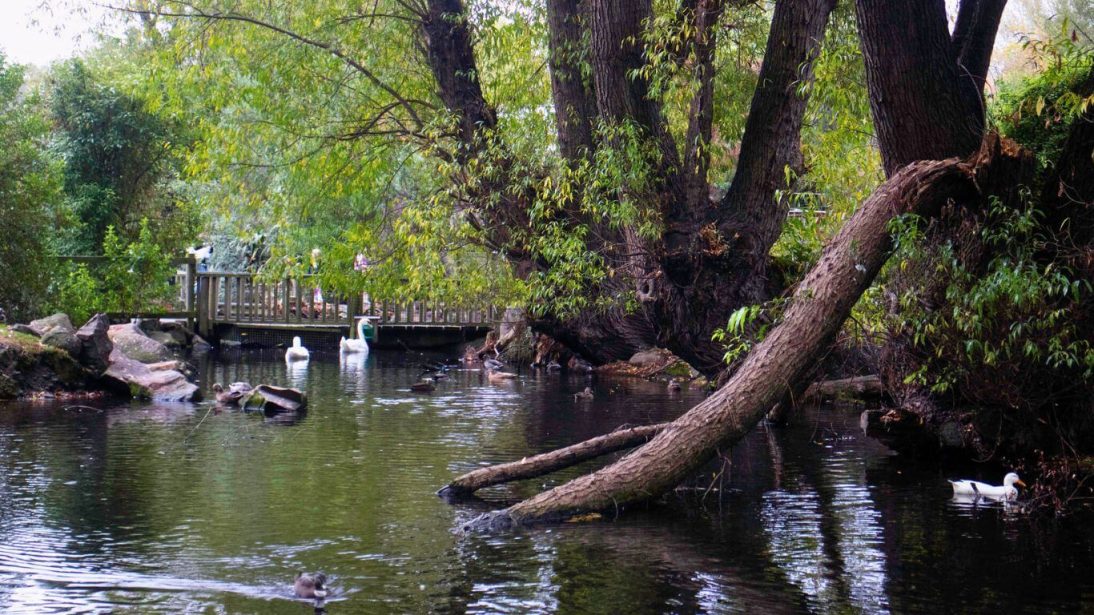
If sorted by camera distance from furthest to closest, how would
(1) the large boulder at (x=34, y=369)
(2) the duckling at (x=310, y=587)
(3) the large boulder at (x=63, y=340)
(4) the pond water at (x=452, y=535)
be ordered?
(3) the large boulder at (x=63, y=340)
(1) the large boulder at (x=34, y=369)
(4) the pond water at (x=452, y=535)
(2) the duckling at (x=310, y=587)

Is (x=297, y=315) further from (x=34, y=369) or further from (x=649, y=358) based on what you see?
(x=34, y=369)

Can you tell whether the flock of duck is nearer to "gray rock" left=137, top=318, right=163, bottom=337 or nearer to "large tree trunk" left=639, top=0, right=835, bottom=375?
"gray rock" left=137, top=318, right=163, bottom=337

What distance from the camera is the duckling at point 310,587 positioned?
6.45 meters

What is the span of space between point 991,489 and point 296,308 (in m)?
22.0

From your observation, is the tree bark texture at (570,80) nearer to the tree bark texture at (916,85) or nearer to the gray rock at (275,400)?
the tree bark texture at (916,85)

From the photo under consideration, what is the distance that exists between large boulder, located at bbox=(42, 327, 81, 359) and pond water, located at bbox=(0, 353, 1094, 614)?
2.94 metres

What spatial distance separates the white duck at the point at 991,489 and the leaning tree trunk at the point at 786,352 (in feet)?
7.51

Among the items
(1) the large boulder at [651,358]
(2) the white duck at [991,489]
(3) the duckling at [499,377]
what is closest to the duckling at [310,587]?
(2) the white duck at [991,489]

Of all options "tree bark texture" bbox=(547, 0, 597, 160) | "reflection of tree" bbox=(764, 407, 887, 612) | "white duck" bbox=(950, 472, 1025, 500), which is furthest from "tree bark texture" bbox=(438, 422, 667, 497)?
"tree bark texture" bbox=(547, 0, 597, 160)

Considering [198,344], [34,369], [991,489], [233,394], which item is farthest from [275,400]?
[198,344]

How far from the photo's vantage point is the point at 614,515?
28.3ft

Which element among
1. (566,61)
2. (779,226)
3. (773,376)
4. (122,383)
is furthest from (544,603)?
(122,383)

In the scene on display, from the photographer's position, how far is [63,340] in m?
16.2

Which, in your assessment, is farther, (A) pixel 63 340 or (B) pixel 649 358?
(B) pixel 649 358
